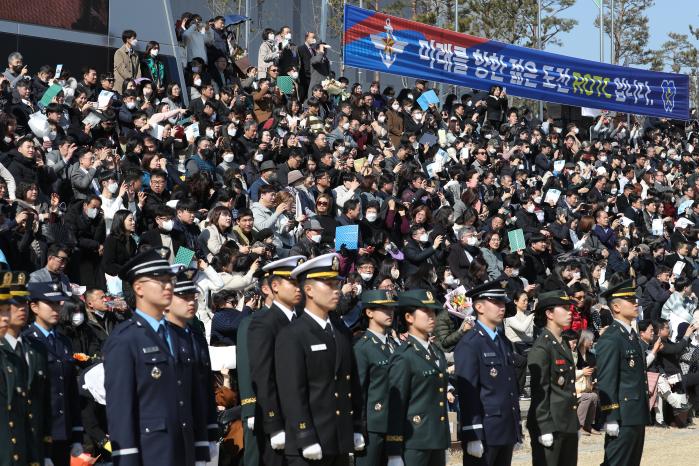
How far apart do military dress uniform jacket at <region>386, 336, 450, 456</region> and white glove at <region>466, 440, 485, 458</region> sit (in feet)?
0.68

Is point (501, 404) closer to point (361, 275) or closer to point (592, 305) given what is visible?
point (361, 275)

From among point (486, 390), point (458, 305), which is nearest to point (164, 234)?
point (458, 305)

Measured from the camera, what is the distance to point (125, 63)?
746 inches

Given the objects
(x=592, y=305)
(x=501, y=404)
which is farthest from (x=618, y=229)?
(x=501, y=404)

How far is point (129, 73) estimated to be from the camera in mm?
18953

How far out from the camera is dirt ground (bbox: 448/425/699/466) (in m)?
12.6

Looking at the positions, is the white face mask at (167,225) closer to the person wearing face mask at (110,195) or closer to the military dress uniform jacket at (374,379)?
the person wearing face mask at (110,195)

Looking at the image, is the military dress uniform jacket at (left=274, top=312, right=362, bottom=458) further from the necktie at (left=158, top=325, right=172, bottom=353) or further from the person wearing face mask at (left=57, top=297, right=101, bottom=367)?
the person wearing face mask at (left=57, top=297, right=101, bottom=367)

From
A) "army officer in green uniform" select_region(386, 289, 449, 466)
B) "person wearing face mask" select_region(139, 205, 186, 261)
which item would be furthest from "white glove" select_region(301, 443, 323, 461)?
"person wearing face mask" select_region(139, 205, 186, 261)

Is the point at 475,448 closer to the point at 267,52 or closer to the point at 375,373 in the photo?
the point at 375,373

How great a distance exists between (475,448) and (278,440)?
204cm

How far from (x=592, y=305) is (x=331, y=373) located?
9.77m

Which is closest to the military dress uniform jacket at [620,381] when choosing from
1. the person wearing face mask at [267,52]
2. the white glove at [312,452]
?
the white glove at [312,452]

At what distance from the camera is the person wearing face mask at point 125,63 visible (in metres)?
18.9
